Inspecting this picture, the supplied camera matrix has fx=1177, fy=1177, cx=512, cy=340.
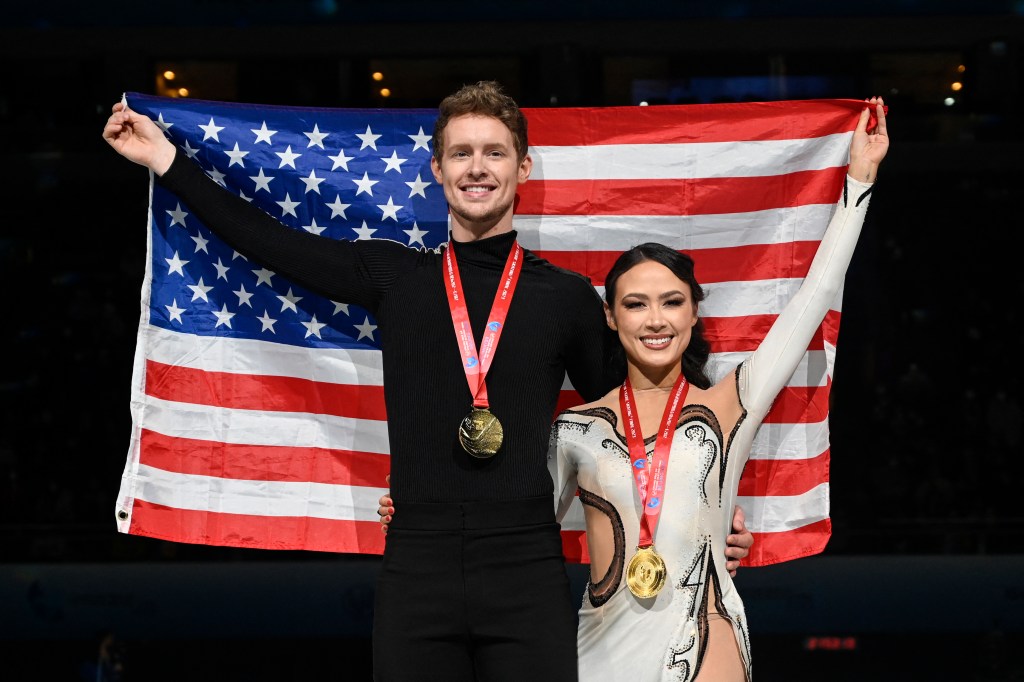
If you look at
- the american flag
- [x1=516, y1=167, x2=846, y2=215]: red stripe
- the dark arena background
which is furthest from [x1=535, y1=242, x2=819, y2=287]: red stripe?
the dark arena background

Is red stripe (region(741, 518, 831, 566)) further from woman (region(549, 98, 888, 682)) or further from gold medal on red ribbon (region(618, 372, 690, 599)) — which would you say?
gold medal on red ribbon (region(618, 372, 690, 599))

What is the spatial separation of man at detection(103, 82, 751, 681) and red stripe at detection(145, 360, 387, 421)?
0.68m

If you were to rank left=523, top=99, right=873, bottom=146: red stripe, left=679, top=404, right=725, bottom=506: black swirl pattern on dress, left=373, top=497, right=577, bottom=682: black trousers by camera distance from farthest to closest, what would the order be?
left=523, top=99, right=873, bottom=146: red stripe, left=679, top=404, right=725, bottom=506: black swirl pattern on dress, left=373, top=497, right=577, bottom=682: black trousers

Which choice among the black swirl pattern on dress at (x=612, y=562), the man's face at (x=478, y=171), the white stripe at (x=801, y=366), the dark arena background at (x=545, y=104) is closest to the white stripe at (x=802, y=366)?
the white stripe at (x=801, y=366)

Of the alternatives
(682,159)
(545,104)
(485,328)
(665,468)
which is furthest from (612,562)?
(545,104)

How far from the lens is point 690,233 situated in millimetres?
3234

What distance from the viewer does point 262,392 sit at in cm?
325

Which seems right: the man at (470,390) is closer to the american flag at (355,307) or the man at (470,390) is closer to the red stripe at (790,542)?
the american flag at (355,307)

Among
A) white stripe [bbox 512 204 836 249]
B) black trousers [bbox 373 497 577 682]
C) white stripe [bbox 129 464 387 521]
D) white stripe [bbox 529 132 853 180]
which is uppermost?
white stripe [bbox 529 132 853 180]

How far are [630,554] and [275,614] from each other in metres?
4.70

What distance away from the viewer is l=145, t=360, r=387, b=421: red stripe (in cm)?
321

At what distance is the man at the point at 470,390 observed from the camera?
2.24 metres

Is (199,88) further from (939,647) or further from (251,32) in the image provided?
(939,647)

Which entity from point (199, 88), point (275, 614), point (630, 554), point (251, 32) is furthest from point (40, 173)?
point (630, 554)
